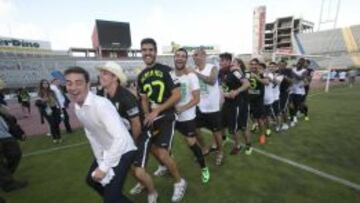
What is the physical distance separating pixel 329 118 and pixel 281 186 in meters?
6.38

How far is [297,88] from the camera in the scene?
28.1 feet

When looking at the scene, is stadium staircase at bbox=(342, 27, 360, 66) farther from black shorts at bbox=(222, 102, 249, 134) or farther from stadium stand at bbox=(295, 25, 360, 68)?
black shorts at bbox=(222, 102, 249, 134)

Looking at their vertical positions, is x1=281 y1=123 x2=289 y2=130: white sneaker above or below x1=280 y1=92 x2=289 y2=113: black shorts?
below

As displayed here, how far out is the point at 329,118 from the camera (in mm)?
9422

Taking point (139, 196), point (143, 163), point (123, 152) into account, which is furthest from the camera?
point (139, 196)

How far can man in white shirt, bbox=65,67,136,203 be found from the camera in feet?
7.82

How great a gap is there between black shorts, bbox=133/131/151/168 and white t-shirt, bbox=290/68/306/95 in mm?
6545

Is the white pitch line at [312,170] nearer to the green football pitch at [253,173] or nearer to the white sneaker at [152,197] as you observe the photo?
the green football pitch at [253,173]

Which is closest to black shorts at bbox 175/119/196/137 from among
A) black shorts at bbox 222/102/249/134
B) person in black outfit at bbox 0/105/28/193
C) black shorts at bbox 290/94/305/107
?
black shorts at bbox 222/102/249/134

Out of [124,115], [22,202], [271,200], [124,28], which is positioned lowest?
[22,202]

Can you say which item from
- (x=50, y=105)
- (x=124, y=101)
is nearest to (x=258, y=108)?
(x=124, y=101)

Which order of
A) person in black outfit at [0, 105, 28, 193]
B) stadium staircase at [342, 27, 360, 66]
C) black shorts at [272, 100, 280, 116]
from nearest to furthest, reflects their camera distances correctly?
person in black outfit at [0, 105, 28, 193], black shorts at [272, 100, 280, 116], stadium staircase at [342, 27, 360, 66]

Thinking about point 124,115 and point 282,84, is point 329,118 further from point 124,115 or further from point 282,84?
point 124,115

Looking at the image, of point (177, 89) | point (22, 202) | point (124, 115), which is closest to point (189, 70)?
point (177, 89)
